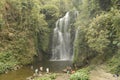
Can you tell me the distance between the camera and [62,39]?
1369 inches

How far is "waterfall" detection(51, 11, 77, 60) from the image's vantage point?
3359 cm

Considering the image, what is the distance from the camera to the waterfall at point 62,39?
3359cm

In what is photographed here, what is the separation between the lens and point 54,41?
115 ft

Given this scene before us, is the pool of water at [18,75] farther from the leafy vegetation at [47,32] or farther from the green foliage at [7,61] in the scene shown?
the leafy vegetation at [47,32]

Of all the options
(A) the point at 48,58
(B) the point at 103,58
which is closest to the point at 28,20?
(A) the point at 48,58

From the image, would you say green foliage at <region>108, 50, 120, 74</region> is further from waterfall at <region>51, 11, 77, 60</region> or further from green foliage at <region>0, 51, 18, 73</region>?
waterfall at <region>51, 11, 77, 60</region>

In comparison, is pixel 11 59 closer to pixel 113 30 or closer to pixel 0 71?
pixel 0 71

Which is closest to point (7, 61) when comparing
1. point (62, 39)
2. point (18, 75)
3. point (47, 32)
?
point (18, 75)

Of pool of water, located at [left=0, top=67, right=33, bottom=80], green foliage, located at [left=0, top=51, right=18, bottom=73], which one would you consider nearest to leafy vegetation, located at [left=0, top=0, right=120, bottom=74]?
green foliage, located at [left=0, top=51, right=18, bottom=73]

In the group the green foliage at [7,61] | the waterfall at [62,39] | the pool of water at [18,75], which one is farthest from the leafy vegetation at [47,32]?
the pool of water at [18,75]

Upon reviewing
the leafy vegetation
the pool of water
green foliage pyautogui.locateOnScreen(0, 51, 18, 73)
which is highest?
the leafy vegetation

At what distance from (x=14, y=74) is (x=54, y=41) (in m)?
13.8

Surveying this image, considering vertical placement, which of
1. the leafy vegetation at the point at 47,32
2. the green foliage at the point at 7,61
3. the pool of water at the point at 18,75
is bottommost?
the pool of water at the point at 18,75

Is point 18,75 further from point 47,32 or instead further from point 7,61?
point 47,32
